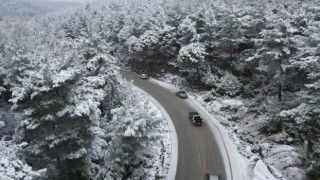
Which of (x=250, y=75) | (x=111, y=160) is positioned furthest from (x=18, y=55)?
(x=250, y=75)

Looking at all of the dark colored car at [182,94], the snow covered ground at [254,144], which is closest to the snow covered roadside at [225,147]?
the snow covered ground at [254,144]

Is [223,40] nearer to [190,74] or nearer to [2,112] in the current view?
[190,74]

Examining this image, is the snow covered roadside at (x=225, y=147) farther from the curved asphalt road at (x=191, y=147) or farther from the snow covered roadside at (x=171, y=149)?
the snow covered roadside at (x=171, y=149)

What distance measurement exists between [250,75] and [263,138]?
61.6 feet

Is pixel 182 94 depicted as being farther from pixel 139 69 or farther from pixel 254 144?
pixel 139 69

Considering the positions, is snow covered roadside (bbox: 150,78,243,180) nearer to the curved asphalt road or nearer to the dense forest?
the curved asphalt road

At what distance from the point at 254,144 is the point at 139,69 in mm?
A: 37512

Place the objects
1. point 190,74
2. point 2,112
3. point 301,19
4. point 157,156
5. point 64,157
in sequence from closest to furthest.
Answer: point 64,157, point 2,112, point 157,156, point 301,19, point 190,74

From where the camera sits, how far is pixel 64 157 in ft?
68.7

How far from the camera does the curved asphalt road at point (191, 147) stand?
3005 cm

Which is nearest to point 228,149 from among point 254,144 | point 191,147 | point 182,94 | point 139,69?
point 254,144

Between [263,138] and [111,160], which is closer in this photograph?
[111,160]

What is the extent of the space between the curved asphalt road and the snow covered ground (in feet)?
8.46

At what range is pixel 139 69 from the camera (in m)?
67.6
